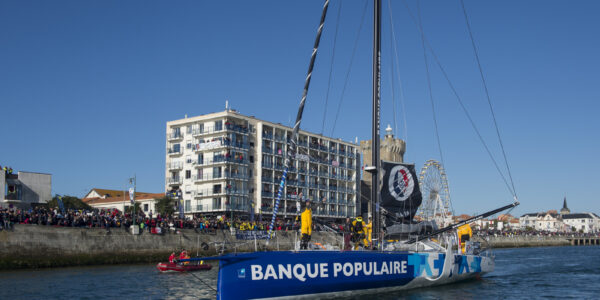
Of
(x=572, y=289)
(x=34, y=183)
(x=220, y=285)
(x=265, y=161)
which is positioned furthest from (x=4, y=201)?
(x=572, y=289)

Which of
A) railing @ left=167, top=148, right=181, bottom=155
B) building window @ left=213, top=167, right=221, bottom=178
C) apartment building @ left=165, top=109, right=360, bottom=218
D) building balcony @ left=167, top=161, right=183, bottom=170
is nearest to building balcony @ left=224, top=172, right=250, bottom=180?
apartment building @ left=165, top=109, right=360, bottom=218

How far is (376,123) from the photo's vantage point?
67.6 ft

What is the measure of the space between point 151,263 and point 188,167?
34161 mm

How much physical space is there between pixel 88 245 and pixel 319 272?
89.0ft

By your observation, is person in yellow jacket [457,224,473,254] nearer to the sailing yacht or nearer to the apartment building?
the sailing yacht

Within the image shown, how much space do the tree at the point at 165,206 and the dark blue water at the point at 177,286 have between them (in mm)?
35785

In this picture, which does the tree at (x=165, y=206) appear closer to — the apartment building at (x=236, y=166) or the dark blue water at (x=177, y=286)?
the apartment building at (x=236, y=166)

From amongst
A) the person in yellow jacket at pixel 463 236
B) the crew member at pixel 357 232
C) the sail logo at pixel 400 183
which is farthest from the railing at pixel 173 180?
the crew member at pixel 357 232

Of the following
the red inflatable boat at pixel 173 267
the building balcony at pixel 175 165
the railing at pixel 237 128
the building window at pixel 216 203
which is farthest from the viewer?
the building balcony at pixel 175 165

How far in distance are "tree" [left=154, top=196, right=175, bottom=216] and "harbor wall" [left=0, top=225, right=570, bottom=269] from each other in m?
22.0

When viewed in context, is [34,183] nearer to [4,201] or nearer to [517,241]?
[4,201]

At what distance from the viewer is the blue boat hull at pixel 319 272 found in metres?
15.5

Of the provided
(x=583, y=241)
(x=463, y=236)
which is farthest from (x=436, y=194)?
(x=583, y=241)

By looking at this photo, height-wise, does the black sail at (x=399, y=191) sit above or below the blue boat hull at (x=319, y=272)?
above
